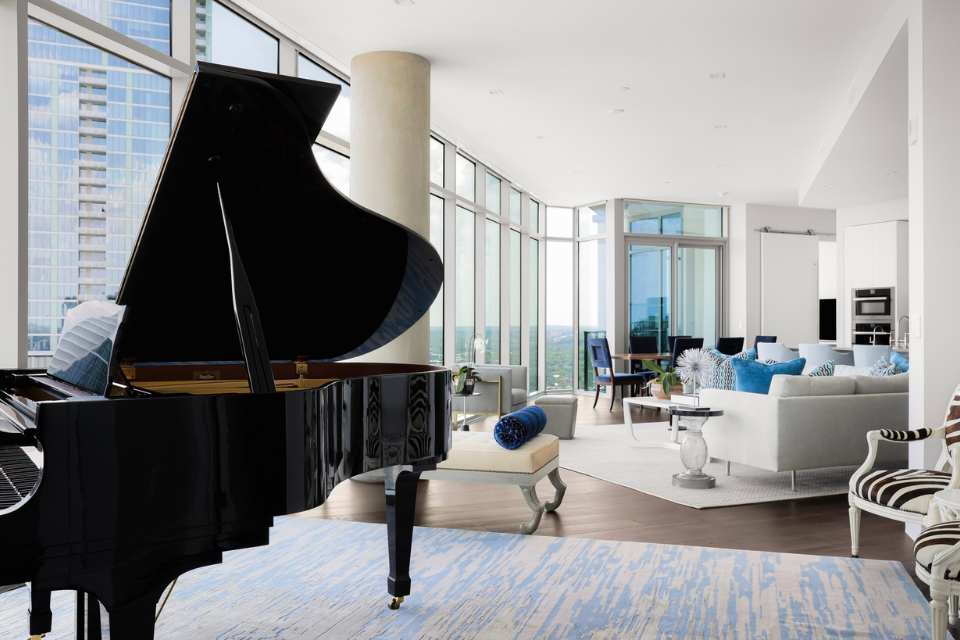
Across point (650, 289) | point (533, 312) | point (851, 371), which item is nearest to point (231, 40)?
point (851, 371)

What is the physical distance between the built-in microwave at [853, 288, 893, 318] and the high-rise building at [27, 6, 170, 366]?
9862 millimetres

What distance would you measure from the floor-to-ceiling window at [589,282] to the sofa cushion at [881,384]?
7.69m

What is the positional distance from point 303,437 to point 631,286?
11.6m

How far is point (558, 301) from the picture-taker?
1323cm

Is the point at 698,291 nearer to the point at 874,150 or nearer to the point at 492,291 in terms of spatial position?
the point at 492,291

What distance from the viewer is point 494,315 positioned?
35.6 feet

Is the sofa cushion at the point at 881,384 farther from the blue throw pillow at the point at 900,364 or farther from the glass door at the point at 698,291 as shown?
the glass door at the point at 698,291

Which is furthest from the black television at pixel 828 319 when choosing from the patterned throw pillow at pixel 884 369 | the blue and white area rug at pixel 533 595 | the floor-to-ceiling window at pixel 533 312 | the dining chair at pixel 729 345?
the blue and white area rug at pixel 533 595

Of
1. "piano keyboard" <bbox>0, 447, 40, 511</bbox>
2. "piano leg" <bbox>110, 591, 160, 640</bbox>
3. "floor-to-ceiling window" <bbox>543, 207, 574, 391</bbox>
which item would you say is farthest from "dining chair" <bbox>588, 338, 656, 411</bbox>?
"piano leg" <bbox>110, 591, 160, 640</bbox>

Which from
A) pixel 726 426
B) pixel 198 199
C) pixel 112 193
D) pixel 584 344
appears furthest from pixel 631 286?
pixel 198 199

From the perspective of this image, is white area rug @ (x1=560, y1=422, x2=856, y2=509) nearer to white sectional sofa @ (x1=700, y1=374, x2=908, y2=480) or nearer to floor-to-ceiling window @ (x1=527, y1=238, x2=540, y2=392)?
white sectional sofa @ (x1=700, y1=374, x2=908, y2=480)

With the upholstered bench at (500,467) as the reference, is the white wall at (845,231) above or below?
above

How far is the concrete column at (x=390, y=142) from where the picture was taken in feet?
19.5

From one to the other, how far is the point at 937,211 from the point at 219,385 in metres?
3.85
